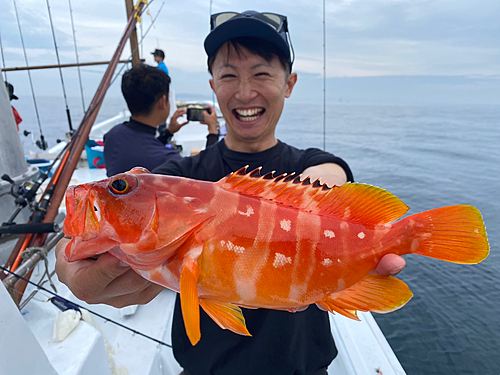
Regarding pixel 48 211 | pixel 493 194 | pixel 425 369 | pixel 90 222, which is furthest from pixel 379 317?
pixel 493 194

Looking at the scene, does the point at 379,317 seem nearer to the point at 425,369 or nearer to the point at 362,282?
the point at 425,369

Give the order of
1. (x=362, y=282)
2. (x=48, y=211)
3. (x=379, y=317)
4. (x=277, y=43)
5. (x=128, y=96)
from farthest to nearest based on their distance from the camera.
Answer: (x=379, y=317) → (x=128, y=96) → (x=48, y=211) → (x=277, y=43) → (x=362, y=282)

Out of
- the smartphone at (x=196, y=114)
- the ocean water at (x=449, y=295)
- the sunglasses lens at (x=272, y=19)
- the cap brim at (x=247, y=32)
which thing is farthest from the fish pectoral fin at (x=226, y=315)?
the smartphone at (x=196, y=114)

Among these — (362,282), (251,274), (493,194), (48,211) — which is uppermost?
(251,274)

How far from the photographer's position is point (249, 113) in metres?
1.91

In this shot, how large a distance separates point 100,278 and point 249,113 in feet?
4.33

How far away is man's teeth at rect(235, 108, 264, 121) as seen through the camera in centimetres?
190

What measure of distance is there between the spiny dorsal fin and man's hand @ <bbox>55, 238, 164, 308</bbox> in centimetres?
55

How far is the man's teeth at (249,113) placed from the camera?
1.90 m

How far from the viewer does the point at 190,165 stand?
203cm

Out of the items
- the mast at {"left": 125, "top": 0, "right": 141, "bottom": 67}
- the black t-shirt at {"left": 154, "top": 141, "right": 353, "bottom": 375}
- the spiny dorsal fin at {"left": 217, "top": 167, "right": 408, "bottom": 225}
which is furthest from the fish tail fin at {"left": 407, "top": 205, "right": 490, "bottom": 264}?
the mast at {"left": 125, "top": 0, "right": 141, "bottom": 67}

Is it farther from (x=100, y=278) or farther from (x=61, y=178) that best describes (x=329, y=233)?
(x=61, y=178)

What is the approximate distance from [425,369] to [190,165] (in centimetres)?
327

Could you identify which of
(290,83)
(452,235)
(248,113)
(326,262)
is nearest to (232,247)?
(326,262)
